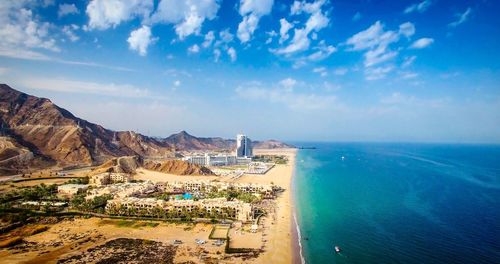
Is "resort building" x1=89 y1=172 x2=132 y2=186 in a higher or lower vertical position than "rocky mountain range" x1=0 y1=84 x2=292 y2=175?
lower

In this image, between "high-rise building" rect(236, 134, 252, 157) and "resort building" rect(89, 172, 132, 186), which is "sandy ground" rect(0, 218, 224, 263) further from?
"high-rise building" rect(236, 134, 252, 157)

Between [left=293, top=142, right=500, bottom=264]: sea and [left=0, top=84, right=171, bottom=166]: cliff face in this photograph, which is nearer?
[left=293, top=142, right=500, bottom=264]: sea

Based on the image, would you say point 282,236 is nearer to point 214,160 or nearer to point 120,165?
point 120,165

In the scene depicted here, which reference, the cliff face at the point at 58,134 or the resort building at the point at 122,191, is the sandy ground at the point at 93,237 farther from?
the cliff face at the point at 58,134

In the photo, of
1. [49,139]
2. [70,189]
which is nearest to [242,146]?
[49,139]

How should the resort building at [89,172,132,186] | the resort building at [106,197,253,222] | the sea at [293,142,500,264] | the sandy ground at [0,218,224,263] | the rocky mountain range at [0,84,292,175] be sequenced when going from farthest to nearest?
the rocky mountain range at [0,84,292,175] < the resort building at [89,172,132,186] < the resort building at [106,197,253,222] < the sea at [293,142,500,264] < the sandy ground at [0,218,224,263]

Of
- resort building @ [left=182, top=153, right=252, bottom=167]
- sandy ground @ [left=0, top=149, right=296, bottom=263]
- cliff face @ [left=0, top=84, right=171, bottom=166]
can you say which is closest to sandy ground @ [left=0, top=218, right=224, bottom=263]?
sandy ground @ [left=0, top=149, right=296, bottom=263]

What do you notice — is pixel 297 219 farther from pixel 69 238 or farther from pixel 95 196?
pixel 95 196

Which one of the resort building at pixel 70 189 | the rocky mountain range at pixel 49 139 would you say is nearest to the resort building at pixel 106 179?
the resort building at pixel 70 189
